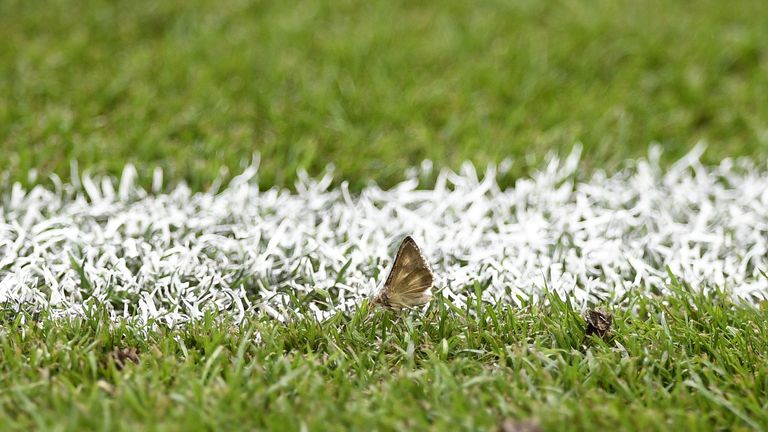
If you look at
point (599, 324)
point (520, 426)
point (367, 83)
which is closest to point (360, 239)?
point (599, 324)

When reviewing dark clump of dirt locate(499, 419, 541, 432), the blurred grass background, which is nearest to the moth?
dark clump of dirt locate(499, 419, 541, 432)

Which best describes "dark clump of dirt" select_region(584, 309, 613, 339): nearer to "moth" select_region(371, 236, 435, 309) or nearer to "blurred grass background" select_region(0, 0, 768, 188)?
"moth" select_region(371, 236, 435, 309)

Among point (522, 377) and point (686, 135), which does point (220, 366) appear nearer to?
point (522, 377)

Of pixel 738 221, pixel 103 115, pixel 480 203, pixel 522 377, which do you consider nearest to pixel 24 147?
pixel 103 115

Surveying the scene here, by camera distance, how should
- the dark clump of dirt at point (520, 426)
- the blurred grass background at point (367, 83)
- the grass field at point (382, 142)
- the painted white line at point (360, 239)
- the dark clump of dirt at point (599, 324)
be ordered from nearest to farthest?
the dark clump of dirt at point (520, 426)
the grass field at point (382, 142)
the dark clump of dirt at point (599, 324)
the painted white line at point (360, 239)
the blurred grass background at point (367, 83)

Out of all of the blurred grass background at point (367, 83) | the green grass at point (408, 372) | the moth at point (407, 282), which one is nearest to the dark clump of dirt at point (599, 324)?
the green grass at point (408, 372)

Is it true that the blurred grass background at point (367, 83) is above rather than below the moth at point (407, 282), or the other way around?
above

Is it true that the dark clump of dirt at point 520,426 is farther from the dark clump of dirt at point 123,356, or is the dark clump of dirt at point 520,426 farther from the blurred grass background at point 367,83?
the blurred grass background at point 367,83
